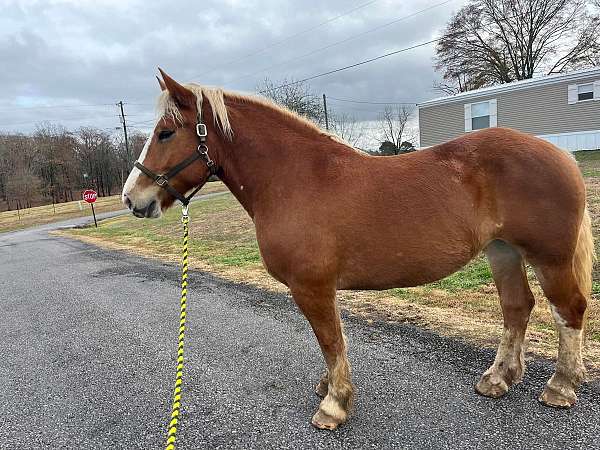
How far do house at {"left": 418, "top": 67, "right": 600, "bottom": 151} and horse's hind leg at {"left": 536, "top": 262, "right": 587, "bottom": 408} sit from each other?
1870 cm

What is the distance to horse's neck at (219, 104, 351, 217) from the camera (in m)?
2.64

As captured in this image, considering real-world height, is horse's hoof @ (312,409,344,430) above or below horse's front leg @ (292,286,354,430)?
below

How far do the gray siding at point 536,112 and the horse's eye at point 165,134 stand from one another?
817 inches

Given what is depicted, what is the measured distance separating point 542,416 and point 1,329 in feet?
20.7

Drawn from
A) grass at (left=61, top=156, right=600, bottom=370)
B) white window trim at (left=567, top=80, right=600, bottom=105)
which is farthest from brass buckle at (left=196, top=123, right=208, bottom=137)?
white window trim at (left=567, top=80, right=600, bottom=105)

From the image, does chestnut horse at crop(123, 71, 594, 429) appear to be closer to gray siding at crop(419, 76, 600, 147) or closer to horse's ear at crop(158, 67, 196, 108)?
horse's ear at crop(158, 67, 196, 108)

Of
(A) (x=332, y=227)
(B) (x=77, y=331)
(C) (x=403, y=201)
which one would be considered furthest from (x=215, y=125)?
(B) (x=77, y=331)

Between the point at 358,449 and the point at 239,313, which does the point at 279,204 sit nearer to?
the point at 358,449

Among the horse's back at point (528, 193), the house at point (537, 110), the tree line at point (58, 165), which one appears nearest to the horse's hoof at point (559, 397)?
the horse's back at point (528, 193)

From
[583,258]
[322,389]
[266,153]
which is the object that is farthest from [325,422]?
[583,258]

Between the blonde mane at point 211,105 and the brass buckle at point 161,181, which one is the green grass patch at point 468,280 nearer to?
the blonde mane at point 211,105

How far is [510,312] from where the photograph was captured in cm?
295

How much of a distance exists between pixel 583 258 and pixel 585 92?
65.4 ft

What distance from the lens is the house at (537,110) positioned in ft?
59.0
